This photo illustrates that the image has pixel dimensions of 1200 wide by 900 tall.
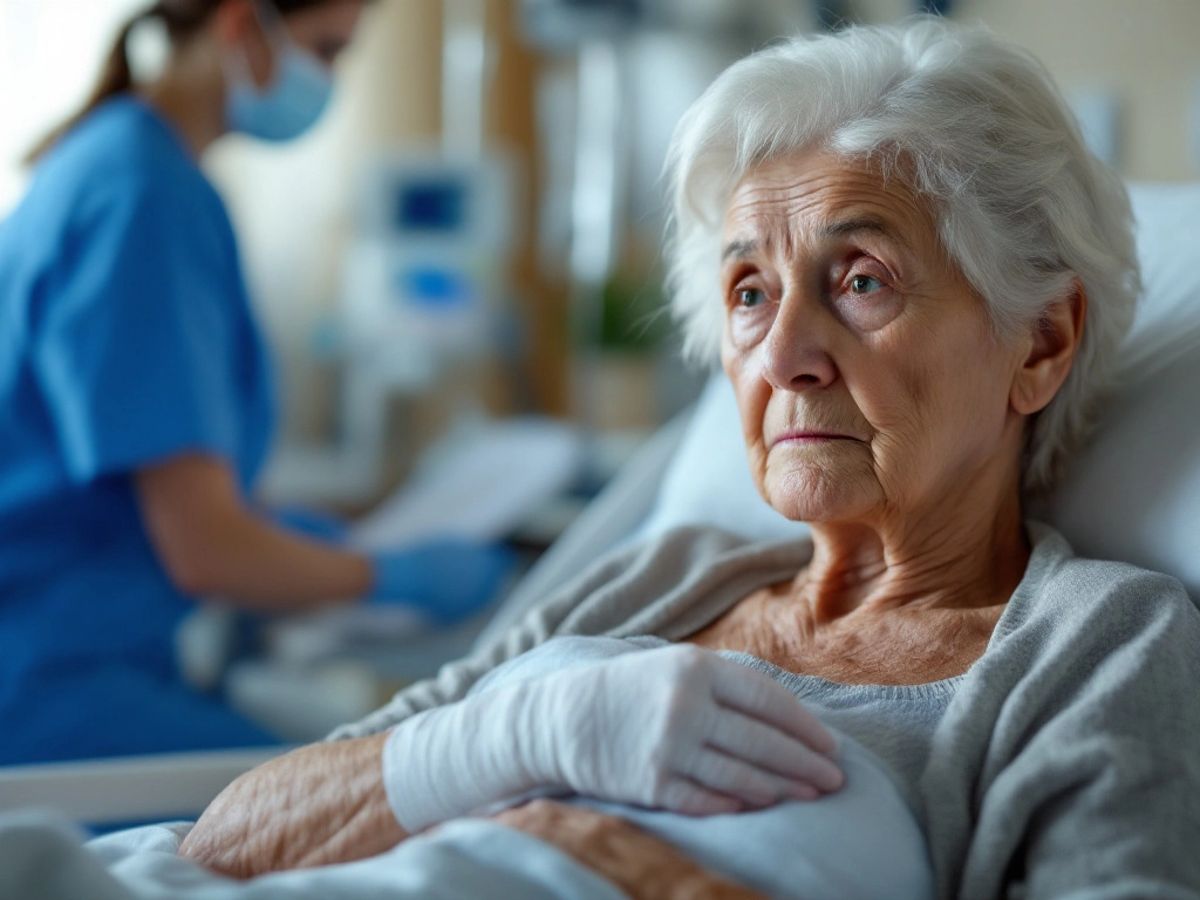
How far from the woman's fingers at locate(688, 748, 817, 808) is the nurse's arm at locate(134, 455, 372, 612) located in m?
1.11

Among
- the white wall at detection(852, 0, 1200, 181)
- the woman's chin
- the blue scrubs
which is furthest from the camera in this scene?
the white wall at detection(852, 0, 1200, 181)

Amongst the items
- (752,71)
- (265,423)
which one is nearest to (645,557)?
(752,71)

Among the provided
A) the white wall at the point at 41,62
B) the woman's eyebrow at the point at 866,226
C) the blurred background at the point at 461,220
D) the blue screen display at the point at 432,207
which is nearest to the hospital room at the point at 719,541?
the woman's eyebrow at the point at 866,226

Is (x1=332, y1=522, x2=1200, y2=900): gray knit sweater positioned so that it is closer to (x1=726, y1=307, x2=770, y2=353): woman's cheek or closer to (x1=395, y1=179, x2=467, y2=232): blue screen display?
(x1=726, y1=307, x2=770, y2=353): woman's cheek

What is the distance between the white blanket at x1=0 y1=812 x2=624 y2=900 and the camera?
0.78 meters

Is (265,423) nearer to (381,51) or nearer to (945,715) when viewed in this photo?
(945,715)

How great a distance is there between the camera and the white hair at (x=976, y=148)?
3.59ft

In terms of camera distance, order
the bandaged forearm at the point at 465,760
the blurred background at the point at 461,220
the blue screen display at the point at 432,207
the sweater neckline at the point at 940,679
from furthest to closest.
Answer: the blue screen display at the point at 432,207
the blurred background at the point at 461,220
the sweater neckline at the point at 940,679
the bandaged forearm at the point at 465,760

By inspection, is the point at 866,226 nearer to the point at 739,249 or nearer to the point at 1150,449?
the point at 739,249

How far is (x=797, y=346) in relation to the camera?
1.11 m

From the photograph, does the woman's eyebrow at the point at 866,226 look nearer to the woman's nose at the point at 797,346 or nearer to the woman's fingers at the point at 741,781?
the woman's nose at the point at 797,346

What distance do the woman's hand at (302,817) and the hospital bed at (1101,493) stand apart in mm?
279

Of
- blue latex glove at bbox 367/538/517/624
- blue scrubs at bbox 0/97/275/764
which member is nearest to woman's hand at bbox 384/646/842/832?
blue scrubs at bbox 0/97/275/764

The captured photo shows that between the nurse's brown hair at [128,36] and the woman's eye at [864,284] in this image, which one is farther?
the nurse's brown hair at [128,36]
